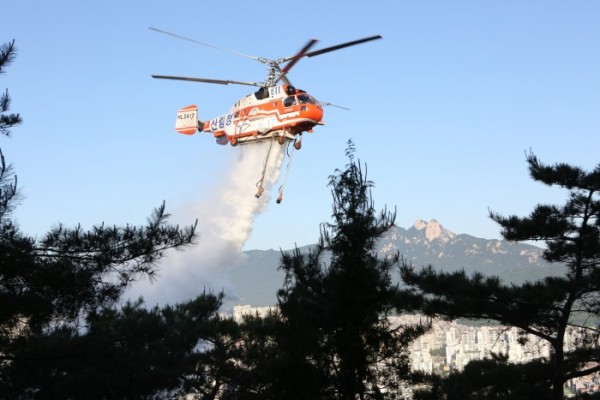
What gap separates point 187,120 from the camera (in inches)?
1383

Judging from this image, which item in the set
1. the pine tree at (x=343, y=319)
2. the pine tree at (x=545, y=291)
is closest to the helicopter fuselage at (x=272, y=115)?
the pine tree at (x=545, y=291)

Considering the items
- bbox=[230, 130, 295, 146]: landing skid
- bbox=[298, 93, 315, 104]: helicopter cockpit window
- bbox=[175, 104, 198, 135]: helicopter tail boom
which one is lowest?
bbox=[230, 130, 295, 146]: landing skid

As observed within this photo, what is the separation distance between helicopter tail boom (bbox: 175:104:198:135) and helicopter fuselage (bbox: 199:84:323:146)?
11.7 feet

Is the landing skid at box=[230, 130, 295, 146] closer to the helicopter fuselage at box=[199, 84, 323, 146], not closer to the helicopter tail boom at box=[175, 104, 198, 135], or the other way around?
the helicopter fuselage at box=[199, 84, 323, 146]

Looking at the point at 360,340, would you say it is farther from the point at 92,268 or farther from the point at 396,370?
the point at 92,268

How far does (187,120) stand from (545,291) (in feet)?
73.3

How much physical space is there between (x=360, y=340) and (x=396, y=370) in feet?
2.99

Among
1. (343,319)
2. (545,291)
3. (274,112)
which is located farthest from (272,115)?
(343,319)

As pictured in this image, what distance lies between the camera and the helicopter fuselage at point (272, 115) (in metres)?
28.1

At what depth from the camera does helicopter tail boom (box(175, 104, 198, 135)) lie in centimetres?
3506

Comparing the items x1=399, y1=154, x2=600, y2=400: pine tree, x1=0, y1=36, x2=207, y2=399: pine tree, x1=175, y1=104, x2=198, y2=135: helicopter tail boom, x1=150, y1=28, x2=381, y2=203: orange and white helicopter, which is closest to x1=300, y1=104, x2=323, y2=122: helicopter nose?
x1=150, y1=28, x2=381, y2=203: orange and white helicopter

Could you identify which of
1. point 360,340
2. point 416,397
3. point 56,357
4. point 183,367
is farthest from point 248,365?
point 56,357

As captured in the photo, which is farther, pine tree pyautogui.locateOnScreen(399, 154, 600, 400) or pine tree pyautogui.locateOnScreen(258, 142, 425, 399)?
pine tree pyautogui.locateOnScreen(399, 154, 600, 400)

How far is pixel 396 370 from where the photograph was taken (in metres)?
13.1
